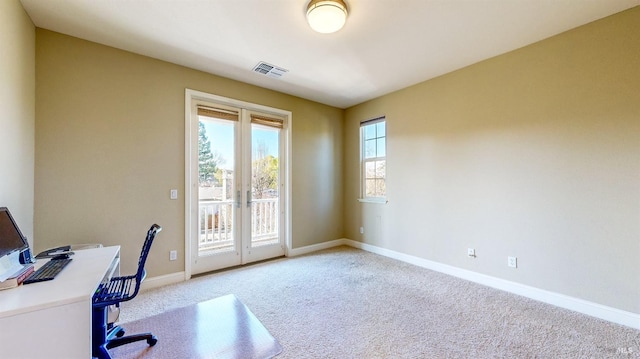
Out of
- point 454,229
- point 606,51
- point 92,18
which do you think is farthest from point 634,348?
point 92,18

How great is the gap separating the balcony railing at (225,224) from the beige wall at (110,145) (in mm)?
373

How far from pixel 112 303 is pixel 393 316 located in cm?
216

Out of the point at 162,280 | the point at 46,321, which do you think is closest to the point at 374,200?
the point at 162,280

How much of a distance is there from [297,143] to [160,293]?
2.74m

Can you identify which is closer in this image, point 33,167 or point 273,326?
point 273,326

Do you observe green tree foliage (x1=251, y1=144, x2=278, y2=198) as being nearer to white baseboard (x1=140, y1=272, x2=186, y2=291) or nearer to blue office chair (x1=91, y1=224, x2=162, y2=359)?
white baseboard (x1=140, y1=272, x2=186, y2=291)

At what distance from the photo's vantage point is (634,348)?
6.23ft

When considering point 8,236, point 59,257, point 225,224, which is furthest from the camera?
point 225,224

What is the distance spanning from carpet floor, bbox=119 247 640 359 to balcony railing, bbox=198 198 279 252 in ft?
1.44

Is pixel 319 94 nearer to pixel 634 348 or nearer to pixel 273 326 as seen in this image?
pixel 273 326

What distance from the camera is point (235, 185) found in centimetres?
371

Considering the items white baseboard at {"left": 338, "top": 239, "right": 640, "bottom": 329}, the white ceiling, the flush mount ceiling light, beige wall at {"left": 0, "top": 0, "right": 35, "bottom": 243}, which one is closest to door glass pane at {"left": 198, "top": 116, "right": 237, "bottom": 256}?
the white ceiling

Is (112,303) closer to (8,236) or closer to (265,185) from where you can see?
(8,236)

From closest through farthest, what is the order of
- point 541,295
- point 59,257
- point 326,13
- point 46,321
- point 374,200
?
point 46,321
point 59,257
point 326,13
point 541,295
point 374,200
